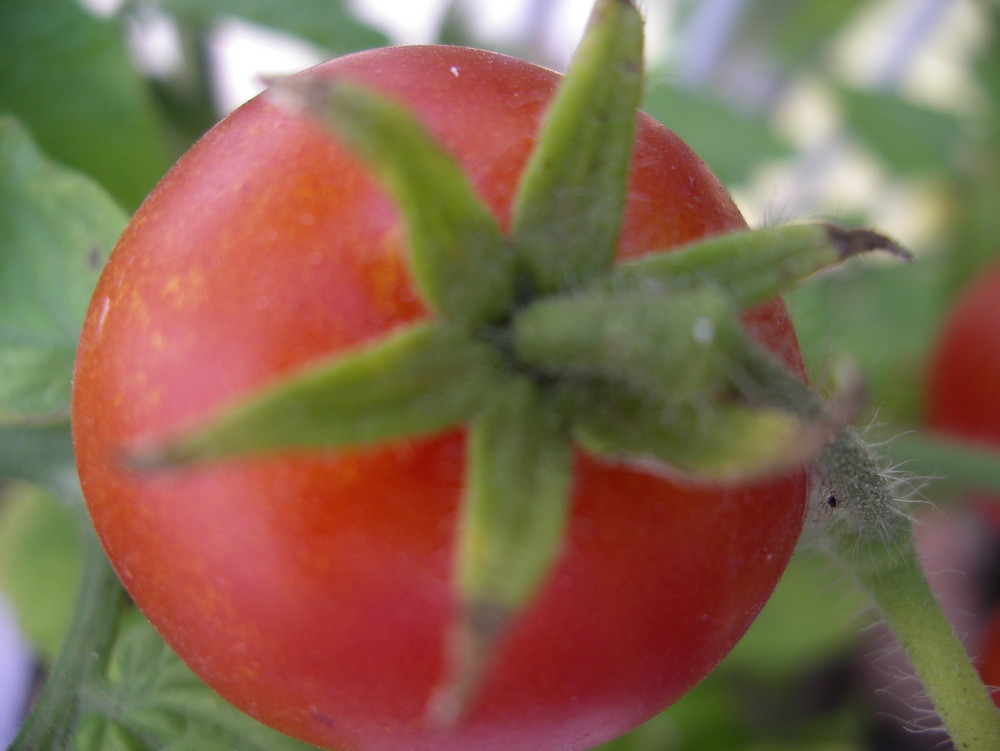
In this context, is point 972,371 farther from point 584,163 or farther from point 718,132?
point 584,163

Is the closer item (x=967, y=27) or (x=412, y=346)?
(x=412, y=346)

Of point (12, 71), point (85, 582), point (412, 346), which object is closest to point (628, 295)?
point (412, 346)

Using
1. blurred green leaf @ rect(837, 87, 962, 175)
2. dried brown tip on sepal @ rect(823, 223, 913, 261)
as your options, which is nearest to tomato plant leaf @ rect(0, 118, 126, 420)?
dried brown tip on sepal @ rect(823, 223, 913, 261)

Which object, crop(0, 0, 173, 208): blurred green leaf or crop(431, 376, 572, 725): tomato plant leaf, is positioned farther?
crop(0, 0, 173, 208): blurred green leaf

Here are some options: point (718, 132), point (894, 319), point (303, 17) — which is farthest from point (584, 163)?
point (894, 319)

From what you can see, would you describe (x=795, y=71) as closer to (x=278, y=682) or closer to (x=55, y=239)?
(x=55, y=239)

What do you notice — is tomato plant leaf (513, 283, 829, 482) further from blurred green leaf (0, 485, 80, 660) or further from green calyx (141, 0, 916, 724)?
blurred green leaf (0, 485, 80, 660)
